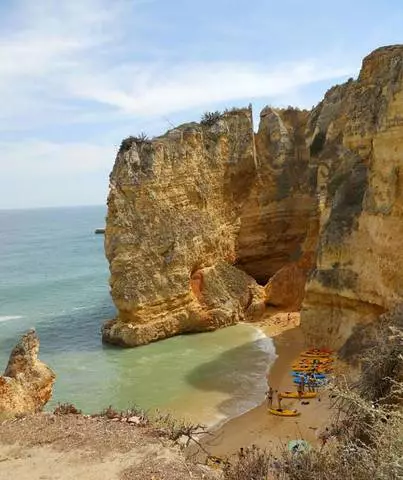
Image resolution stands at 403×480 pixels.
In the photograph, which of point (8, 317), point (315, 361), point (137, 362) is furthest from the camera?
point (8, 317)

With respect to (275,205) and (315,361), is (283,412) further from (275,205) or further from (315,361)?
(275,205)

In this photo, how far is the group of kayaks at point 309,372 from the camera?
14.6 meters

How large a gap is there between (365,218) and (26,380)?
11.0 metres

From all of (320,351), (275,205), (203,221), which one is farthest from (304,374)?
(275,205)

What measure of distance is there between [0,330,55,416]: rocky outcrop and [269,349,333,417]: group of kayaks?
6479mm

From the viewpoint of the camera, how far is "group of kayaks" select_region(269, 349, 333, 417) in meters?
14.6

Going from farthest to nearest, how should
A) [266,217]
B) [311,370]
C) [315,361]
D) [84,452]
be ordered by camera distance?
[266,217]
[315,361]
[311,370]
[84,452]

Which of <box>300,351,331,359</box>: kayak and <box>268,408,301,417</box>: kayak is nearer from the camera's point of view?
<box>268,408,301,417</box>: kayak

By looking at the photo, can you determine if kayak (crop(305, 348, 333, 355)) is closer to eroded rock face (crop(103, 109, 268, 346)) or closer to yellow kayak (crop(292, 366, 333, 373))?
yellow kayak (crop(292, 366, 333, 373))

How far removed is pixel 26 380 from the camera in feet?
34.8

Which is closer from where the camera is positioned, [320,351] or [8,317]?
[320,351]

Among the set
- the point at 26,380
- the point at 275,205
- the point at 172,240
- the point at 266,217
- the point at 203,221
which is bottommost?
the point at 26,380

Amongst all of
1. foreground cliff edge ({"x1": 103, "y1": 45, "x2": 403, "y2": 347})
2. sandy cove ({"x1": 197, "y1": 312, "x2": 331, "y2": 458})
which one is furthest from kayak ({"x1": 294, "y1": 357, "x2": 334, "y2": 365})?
sandy cove ({"x1": 197, "y1": 312, "x2": 331, "y2": 458})

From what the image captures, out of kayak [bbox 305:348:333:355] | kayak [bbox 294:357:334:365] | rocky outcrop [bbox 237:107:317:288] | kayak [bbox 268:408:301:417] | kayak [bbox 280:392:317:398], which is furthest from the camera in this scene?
rocky outcrop [bbox 237:107:317:288]
